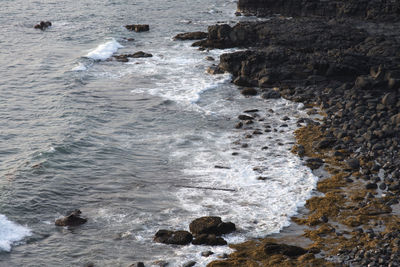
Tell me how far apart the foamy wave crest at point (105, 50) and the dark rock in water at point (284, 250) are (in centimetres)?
2585

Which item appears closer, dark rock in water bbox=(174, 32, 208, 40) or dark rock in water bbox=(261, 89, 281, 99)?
dark rock in water bbox=(261, 89, 281, 99)

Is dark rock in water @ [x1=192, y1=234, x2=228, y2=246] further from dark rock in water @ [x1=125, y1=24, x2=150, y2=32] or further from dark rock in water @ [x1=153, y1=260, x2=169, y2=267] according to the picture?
dark rock in water @ [x1=125, y1=24, x2=150, y2=32]

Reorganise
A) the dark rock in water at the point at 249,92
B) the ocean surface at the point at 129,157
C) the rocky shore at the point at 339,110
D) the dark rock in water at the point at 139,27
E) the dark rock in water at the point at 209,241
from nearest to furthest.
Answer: the rocky shore at the point at 339,110, the dark rock in water at the point at 209,241, the ocean surface at the point at 129,157, the dark rock in water at the point at 249,92, the dark rock in water at the point at 139,27

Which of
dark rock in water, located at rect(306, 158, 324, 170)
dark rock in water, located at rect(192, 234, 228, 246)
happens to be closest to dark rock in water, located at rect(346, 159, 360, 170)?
dark rock in water, located at rect(306, 158, 324, 170)

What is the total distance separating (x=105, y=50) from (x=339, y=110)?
Answer: 20.6 meters

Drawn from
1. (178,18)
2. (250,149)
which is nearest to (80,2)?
(178,18)

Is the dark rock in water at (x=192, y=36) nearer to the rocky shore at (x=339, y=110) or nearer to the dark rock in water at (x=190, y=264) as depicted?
the rocky shore at (x=339, y=110)

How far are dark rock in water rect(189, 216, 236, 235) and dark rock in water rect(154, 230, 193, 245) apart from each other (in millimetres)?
372

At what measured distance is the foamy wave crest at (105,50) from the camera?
3806 centimetres

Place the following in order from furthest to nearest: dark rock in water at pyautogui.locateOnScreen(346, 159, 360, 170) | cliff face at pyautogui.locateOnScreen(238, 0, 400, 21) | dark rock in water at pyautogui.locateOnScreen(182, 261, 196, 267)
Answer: cliff face at pyautogui.locateOnScreen(238, 0, 400, 21) → dark rock in water at pyautogui.locateOnScreen(346, 159, 360, 170) → dark rock in water at pyautogui.locateOnScreen(182, 261, 196, 267)

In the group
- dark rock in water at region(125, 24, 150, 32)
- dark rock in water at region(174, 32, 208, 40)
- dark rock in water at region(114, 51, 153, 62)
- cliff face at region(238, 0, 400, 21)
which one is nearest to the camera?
dark rock in water at region(114, 51, 153, 62)

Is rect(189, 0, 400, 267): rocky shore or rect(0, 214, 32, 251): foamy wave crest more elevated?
rect(189, 0, 400, 267): rocky shore

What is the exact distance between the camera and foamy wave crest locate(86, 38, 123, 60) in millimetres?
38062

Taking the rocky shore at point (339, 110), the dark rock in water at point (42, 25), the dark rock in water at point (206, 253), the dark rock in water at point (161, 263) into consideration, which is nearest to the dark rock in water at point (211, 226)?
the rocky shore at point (339, 110)
